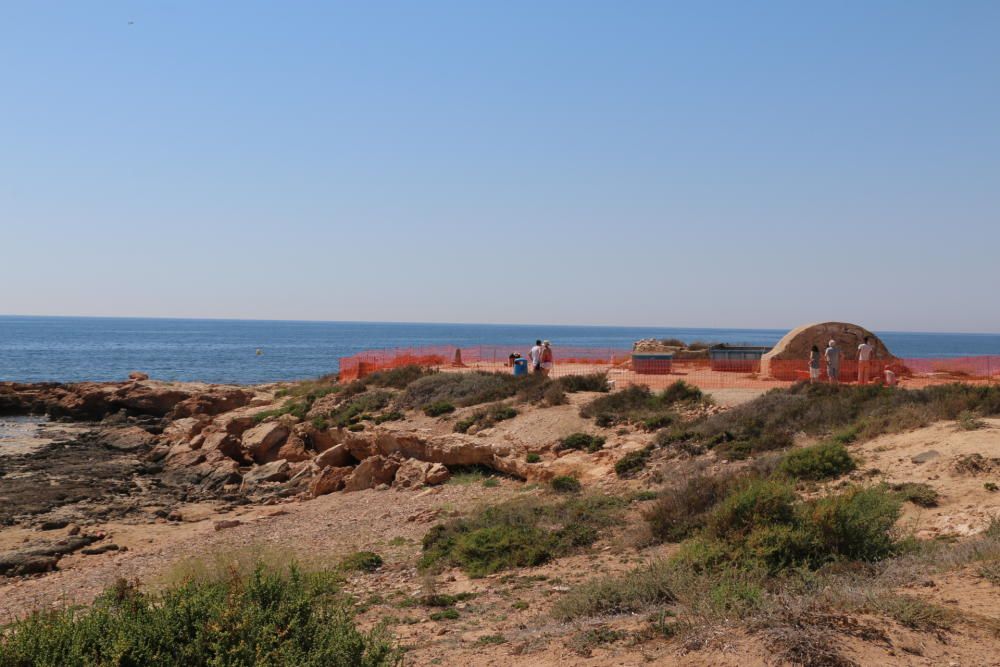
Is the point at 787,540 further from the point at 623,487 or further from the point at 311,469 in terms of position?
the point at 311,469

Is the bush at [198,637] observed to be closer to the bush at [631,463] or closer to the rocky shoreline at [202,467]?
the bush at [631,463]

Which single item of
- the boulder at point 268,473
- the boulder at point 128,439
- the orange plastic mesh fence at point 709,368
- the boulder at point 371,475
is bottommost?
the boulder at point 128,439

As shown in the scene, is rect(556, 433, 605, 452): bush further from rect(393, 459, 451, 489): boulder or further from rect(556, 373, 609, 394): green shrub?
rect(556, 373, 609, 394): green shrub

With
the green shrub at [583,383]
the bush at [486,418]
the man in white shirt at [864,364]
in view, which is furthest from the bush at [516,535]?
the man in white shirt at [864,364]

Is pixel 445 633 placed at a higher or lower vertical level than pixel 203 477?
higher

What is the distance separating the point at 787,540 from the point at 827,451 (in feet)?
18.8

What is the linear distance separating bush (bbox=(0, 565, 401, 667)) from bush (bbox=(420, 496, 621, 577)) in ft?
19.6

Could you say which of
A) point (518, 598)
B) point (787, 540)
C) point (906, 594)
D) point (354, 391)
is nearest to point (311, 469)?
point (354, 391)

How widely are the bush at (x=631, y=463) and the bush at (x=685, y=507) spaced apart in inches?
156

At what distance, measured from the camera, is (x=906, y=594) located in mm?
8062

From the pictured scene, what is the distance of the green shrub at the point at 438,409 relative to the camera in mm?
27047

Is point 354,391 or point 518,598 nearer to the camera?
point 518,598

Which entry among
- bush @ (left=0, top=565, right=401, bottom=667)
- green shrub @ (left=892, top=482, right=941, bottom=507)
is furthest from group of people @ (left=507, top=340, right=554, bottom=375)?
bush @ (left=0, top=565, right=401, bottom=667)

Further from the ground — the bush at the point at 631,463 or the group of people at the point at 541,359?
the group of people at the point at 541,359
